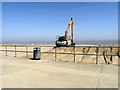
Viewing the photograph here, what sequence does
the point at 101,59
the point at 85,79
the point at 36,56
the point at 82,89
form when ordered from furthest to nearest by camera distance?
the point at 101,59
the point at 36,56
the point at 85,79
the point at 82,89

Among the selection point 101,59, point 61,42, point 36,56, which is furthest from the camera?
point 61,42

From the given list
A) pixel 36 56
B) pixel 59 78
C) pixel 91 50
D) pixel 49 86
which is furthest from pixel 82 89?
pixel 91 50

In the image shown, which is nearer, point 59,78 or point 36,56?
point 59,78

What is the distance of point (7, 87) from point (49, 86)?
4.52 ft

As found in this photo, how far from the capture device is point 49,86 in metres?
5.65

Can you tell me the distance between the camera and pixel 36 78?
670 cm

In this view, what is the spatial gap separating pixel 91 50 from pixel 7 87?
24.8 meters

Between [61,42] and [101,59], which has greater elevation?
[61,42]

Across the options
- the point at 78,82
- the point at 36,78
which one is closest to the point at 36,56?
the point at 36,78

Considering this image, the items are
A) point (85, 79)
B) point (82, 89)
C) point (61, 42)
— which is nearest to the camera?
point (82, 89)

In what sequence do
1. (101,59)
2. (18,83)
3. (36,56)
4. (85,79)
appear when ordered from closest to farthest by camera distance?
(18,83)
(85,79)
(36,56)
(101,59)

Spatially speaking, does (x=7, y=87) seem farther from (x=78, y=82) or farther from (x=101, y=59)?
(x=101, y=59)

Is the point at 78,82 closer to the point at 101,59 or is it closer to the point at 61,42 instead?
the point at 101,59

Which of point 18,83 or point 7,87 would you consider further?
point 18,83
